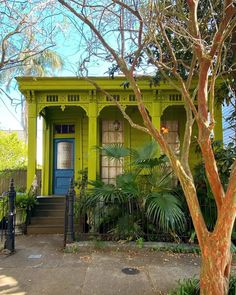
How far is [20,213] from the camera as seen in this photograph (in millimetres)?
8703

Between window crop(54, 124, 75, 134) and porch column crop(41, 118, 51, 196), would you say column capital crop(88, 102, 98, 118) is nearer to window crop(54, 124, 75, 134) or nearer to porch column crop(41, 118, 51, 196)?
window crop(54, 124, 75, 134)

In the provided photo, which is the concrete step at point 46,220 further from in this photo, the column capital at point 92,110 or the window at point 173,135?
the window at point 173,135

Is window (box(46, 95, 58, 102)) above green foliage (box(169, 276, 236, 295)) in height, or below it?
above

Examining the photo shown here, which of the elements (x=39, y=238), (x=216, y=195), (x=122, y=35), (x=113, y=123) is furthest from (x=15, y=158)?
(x=216, y=195)

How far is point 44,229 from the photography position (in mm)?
8766

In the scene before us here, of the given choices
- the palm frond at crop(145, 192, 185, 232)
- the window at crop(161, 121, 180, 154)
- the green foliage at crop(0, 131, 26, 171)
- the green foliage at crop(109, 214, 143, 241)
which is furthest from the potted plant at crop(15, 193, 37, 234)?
the green foliage at crop(0, 131, 26, 171)

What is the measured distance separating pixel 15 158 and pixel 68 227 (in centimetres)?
1453

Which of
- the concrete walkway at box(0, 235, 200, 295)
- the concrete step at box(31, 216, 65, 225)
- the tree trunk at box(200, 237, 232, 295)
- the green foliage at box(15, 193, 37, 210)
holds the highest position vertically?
the green foliage at box(15, 193, 37, 210)

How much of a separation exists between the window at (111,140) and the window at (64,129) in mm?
1253

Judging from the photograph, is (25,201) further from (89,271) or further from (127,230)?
(89,271)

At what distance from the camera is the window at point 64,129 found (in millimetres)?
11677

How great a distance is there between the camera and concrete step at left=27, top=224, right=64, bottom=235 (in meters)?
8.72

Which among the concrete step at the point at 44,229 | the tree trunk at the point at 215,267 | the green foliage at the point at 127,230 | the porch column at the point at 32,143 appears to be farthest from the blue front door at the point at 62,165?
the tree trunk at the point at 215,267

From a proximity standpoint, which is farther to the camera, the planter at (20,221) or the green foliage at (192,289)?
the planter at (20,221)
